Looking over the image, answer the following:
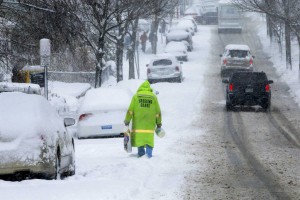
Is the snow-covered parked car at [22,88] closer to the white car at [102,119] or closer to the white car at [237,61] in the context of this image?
the white car at [102,119]

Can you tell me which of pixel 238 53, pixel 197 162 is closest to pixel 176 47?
pixel 238 53

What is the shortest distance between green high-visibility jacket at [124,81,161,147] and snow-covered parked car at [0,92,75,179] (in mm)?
3906

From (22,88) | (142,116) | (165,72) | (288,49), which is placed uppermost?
(288,49)

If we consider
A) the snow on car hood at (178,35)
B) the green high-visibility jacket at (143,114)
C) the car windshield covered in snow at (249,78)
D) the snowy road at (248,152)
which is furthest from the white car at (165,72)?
the green high-visibility jacket at (143,114)

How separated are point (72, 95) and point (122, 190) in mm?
26321

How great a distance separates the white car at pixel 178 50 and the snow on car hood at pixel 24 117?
46112 mm

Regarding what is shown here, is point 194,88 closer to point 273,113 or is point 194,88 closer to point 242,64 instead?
point 242,64

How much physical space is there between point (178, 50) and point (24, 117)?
48.7m

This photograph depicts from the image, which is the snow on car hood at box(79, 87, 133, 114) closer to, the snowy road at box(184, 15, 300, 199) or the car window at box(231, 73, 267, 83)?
the snowy road at box(184, 15, 300, 199)

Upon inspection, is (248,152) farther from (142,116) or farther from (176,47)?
(176,47)

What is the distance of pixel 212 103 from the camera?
34312 millimetres

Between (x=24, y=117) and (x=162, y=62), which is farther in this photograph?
(x=162, y=62)

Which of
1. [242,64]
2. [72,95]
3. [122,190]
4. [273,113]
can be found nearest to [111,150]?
[122,190]

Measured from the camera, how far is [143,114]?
16875mm
